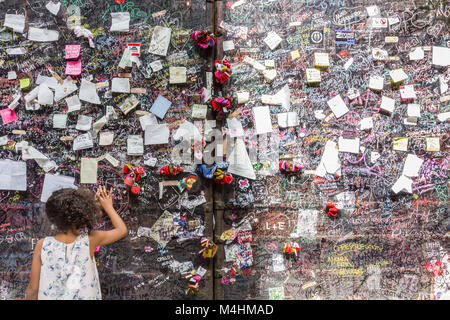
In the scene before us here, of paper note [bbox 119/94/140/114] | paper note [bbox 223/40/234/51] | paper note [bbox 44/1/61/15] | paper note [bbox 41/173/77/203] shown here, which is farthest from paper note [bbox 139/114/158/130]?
paper note [bbox 44/1/61/15]

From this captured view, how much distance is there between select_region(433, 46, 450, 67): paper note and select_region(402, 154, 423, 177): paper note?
839 millimetres

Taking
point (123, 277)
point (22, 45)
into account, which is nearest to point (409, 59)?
point (123, 277)

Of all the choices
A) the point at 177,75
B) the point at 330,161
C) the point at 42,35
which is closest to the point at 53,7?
the point at 42,35

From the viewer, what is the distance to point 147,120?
2.85 m

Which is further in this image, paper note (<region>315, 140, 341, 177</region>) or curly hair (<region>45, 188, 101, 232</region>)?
paper note (<region>315, 140, 341, 177</region>)

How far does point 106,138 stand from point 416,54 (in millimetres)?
2749

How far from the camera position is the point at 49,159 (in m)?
2.84

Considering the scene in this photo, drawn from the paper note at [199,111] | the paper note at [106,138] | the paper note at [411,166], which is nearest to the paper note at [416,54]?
the paper note at [411,166]

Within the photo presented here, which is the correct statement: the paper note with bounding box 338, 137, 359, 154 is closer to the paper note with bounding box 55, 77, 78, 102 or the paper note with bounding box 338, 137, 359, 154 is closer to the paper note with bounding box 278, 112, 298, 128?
the paper note with bounding box 278, 112, 298, 128

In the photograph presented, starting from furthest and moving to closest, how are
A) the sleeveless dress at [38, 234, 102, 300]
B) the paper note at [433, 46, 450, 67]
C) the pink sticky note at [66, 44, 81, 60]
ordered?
1. the paper note at [433, 46, 450, 67]
2. the pink sticky note at [66, 44, 81, 60]
3. the sleeveless dress at [38, 234, 102, 300]

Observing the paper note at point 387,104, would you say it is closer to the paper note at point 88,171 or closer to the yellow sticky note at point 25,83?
the paper note at point 88,171

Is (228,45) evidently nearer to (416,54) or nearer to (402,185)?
(416,54)

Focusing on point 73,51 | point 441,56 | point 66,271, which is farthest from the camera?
point 441,56

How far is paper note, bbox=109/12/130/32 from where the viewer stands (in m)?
2.84
